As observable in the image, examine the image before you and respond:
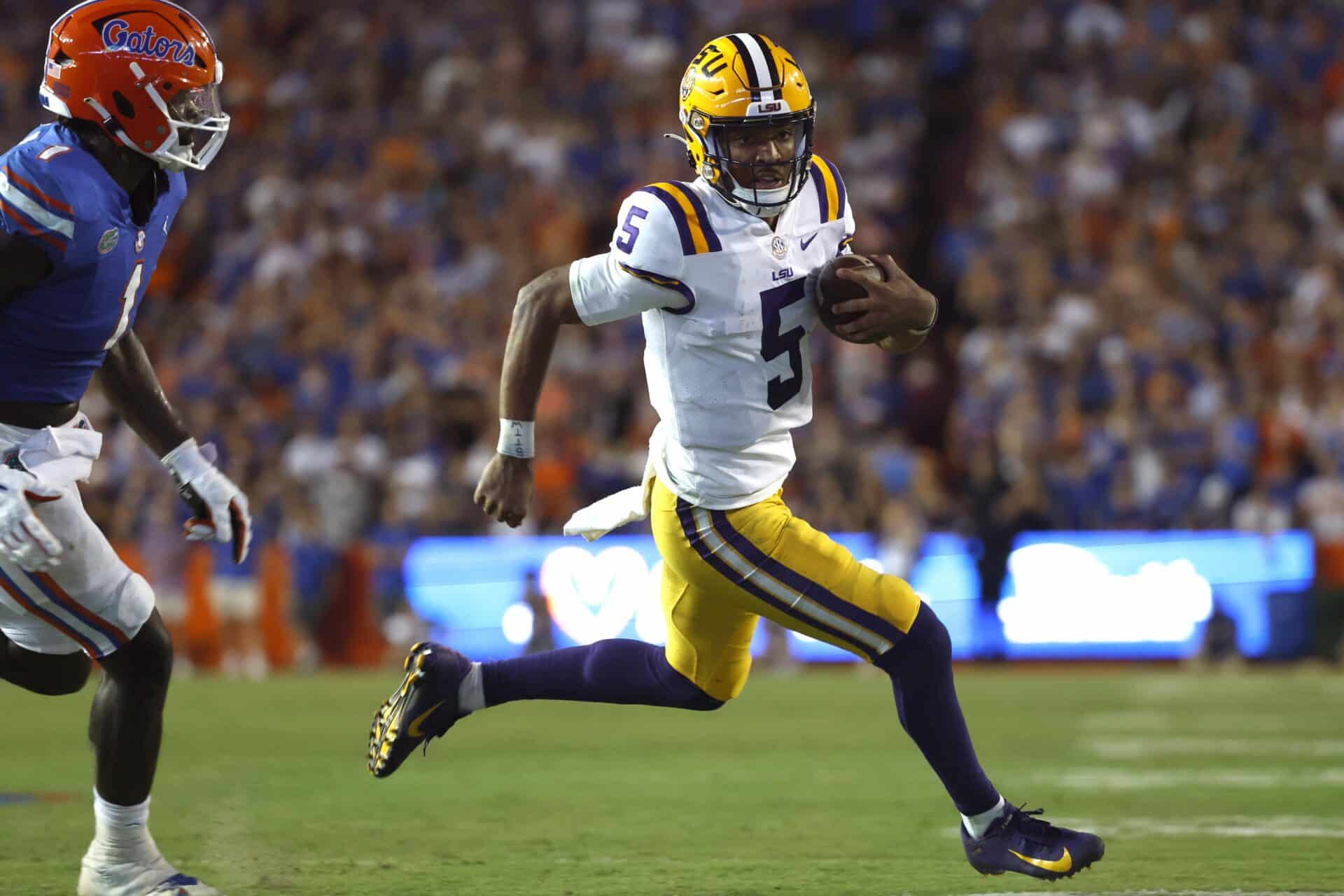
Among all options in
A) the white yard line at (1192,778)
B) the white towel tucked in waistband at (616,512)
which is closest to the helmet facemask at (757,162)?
the white towel tucked in waistband at (616,512)

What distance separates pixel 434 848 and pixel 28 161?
203 centimetres

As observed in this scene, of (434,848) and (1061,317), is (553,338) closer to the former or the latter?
(434,848)

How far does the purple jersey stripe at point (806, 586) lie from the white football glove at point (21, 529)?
4.51 feet

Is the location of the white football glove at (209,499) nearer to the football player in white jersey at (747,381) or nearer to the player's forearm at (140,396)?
the player's forearm at (140,396)

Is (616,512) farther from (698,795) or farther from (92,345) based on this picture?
(698,795)

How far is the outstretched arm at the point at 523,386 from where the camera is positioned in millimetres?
3902

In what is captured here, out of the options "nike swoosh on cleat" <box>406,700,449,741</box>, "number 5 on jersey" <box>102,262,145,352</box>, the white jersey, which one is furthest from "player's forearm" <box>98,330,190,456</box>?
the white jersey

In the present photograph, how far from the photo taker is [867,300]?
3.82 meters

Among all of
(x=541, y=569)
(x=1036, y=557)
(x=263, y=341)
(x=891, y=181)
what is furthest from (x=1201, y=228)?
(x=263, y=341)

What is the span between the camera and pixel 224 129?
12.5ft

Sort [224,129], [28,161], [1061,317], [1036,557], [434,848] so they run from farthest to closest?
[1061,317]
[1036,557]
[434,848]
[224,129]
[28,161]

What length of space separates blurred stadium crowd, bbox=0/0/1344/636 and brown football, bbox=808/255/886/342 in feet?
22.9

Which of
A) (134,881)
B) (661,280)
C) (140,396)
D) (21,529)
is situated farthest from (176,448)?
(661,280)

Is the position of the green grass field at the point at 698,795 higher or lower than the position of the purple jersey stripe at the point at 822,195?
lower
